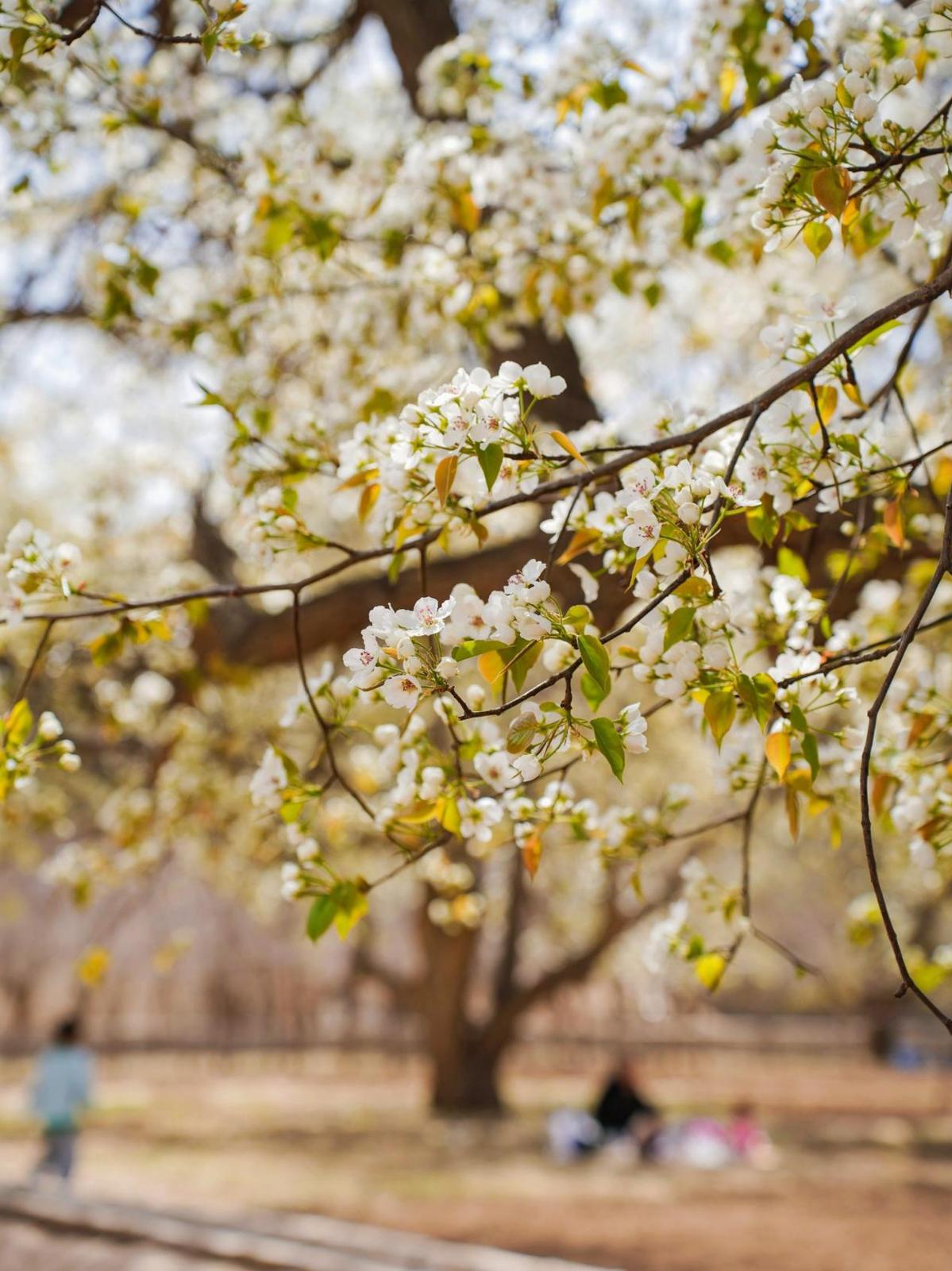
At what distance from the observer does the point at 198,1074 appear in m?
21.3

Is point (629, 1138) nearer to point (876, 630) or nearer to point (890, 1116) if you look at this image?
point (890, 1116)

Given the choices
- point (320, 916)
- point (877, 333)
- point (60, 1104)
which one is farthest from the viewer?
point (60, 1104)

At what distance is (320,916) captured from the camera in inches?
74.3

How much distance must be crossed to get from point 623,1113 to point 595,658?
993 cm

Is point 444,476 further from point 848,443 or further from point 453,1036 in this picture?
point 453,1036

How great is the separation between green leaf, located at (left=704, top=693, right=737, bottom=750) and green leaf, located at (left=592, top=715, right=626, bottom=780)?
7.5 inches

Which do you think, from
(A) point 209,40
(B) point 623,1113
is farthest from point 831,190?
(B) point 623,1113

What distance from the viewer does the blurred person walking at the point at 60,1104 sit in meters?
7.20

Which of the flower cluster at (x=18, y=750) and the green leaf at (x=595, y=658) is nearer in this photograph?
the green leaf at (x=595, y=658)

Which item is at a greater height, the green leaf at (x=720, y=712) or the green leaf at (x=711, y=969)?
the green leaf at (x=720, y=712)

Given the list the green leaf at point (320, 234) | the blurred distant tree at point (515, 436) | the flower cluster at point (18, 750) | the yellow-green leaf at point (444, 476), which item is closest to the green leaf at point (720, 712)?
the blurred distant tree at point (515, 436)

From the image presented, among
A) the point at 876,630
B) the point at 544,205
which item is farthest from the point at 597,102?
the point at 876,630

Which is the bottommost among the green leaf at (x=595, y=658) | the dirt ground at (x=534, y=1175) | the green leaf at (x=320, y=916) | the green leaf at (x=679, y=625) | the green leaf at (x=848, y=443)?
the dirt ground at (x=534, y=1175)

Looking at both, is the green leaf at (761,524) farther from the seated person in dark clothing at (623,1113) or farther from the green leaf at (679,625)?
the seated person in dark clothing at (623,1113)
